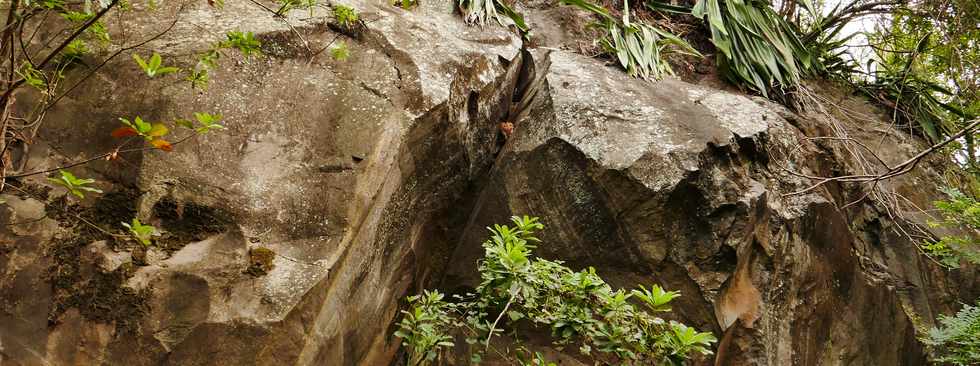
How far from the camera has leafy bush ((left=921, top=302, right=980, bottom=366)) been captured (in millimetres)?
4496

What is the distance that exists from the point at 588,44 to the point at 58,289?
12.7 feet

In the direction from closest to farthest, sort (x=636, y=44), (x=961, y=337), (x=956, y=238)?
(x=961, y=337)
(x=956, y=238)
(x=636, y=44)

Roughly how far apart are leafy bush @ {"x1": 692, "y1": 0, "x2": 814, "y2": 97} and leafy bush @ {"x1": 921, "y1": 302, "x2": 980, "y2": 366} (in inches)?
77.7

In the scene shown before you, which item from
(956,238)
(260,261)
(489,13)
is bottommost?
(260,261)

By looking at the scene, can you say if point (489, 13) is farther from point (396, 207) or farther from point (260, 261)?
point (260, 261)

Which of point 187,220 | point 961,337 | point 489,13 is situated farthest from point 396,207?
point 961,337

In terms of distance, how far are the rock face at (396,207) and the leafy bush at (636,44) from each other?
0.58 feet

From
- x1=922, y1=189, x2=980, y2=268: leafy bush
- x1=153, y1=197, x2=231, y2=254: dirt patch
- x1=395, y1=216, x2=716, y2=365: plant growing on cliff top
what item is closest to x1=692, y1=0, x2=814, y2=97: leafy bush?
x1=922, y1=189, x2=980, y2=268: leafy bush

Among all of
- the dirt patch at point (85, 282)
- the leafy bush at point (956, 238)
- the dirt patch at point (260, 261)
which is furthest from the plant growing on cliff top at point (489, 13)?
the leafy bush at point (956, 238)

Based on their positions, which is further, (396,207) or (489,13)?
(489,13)

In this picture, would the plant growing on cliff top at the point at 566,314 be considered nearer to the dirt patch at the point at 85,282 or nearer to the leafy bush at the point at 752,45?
the dirt patch at the point at 85,282

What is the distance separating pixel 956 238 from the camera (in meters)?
4.85

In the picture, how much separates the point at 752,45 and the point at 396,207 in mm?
3422

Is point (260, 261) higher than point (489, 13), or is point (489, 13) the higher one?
point (489, 13)
